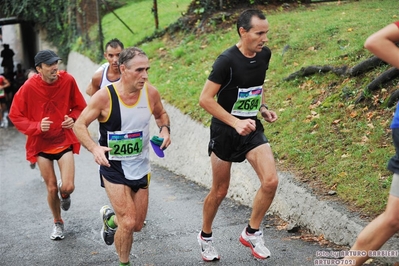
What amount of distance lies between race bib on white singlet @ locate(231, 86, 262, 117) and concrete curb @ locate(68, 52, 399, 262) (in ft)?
4.46

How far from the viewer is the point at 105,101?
6.10m

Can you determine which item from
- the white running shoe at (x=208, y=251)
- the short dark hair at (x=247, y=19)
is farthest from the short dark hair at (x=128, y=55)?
the white running shoe at (x=208, y=251)

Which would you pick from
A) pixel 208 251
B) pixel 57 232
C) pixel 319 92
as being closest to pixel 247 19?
pixel 208 251

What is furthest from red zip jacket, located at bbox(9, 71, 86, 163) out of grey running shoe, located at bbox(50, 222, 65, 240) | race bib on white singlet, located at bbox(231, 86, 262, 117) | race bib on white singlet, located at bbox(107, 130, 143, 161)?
race bib on white singlet, located at bbox(231, 86, 262, 117)

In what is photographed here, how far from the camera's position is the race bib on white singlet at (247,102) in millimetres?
6352

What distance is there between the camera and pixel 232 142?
6.39 m

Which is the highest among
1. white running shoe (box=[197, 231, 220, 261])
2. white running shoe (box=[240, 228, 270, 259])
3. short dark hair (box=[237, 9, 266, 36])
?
short dark hair (box=[237, 9, 266, 36])

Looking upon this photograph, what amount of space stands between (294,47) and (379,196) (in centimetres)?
593

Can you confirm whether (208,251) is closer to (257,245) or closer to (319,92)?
(257,245)

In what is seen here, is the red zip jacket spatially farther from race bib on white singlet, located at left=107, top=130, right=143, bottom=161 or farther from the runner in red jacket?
race bib on white singlet, located at left=107, top=130, right=143, bottom=161

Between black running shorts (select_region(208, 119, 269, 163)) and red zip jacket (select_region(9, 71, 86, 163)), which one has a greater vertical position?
black running shorts (select_region(208, 119, 269, 163))

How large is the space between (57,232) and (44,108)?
56.8 inches

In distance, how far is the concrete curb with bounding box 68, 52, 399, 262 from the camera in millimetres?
6684

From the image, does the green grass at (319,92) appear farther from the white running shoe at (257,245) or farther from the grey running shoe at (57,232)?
the grey running shoe at (57,232)
